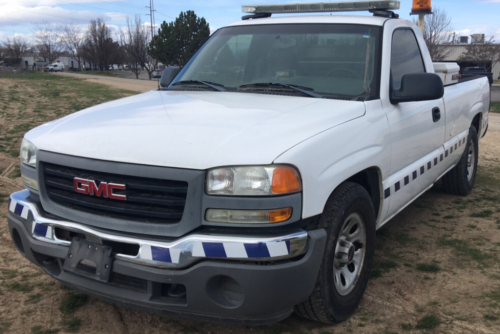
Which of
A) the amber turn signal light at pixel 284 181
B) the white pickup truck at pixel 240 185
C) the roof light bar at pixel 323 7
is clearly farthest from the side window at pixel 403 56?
the amber turn signal light at pixel 284 181

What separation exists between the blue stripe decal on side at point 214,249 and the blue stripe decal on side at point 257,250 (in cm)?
12

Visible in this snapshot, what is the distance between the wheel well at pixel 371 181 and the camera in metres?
3.35

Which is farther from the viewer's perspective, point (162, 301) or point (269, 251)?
point (162, 301)

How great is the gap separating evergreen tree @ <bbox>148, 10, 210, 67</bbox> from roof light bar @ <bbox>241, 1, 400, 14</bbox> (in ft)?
142

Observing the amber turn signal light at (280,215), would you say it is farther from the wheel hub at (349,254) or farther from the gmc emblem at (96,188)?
the gmc emblem at (96,188)

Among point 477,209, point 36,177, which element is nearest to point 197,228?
point 36,177

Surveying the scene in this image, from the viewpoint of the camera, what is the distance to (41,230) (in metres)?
2.93

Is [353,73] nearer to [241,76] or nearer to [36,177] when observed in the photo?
[241,76]

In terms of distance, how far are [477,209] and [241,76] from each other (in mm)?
3214

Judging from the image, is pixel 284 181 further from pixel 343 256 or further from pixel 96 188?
pixel 96 188

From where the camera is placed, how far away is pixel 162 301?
263 centimetres

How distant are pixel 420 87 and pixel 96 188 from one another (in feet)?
7.26

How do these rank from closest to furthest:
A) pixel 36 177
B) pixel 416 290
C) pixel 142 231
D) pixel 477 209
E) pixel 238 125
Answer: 1. pixel 142 231
2. pixel 238 125
3. pixel 36 177
4. pixel 416 290
5. pixel 477 209

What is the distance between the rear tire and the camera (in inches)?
232
